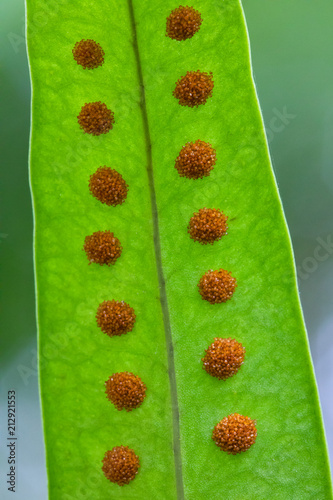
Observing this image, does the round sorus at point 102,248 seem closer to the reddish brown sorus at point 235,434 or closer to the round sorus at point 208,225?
the round sorus at point 208,225

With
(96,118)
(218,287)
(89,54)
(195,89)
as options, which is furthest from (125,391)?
(89,54)

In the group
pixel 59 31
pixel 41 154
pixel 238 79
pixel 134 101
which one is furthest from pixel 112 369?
pixel 59 31

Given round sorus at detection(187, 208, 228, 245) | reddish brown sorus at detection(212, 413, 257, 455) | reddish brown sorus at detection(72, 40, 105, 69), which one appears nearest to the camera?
reddish brown sorus at detection(212, 413, 257, 455)

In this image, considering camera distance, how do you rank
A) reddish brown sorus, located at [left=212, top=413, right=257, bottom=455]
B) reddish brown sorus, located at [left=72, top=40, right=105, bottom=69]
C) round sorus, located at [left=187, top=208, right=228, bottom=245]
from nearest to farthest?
reddish brown sorus, located at [left=212, top=413, right=257, bottom=455], round sorus, located at [left=187, top=208, right=228, bottom=245], reddish brown sorus, located at [left=72, top=40, right=105, bottom=69]

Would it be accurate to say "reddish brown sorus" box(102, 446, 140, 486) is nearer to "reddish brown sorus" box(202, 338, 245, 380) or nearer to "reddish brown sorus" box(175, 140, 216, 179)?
"reddish brown sorus" box(202, 338, 245, 380)

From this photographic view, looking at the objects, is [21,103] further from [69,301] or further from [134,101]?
[69,301]

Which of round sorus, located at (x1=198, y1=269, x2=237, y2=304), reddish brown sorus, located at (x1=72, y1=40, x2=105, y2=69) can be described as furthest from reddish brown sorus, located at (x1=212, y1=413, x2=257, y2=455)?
reddish brown sorus, located at (x1=72, y1=40, x2=105, y2=69)
